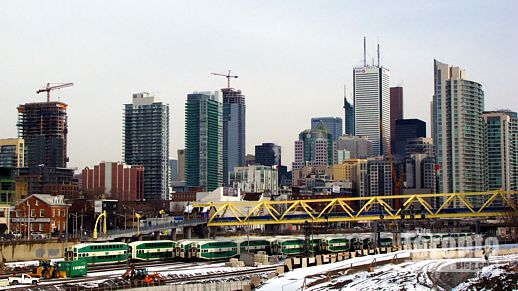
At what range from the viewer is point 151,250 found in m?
116

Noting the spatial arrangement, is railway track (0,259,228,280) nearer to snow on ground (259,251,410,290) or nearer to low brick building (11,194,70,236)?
snow on ground (259,251,410,290)

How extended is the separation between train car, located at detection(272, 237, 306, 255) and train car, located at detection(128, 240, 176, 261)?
17954mm

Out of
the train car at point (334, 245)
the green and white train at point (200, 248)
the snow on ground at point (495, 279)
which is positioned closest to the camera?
the snow on ground at point (495, 279)

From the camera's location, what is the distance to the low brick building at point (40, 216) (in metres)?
156

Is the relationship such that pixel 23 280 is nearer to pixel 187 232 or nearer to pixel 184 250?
pixel 184 250

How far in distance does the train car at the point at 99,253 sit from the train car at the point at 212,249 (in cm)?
1109

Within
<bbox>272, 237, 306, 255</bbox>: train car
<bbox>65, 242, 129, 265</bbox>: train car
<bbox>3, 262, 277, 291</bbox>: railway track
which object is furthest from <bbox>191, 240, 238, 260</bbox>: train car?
<bbox>3, 262, 277, 291</bbox>: railway track

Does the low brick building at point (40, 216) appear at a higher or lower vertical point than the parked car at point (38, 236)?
higher

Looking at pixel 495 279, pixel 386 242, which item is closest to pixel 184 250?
pixel 386 242

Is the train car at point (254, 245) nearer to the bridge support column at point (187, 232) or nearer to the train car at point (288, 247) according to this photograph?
the train car at point (288, 247)

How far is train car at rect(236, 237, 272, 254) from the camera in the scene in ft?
406

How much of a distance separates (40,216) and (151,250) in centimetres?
4991

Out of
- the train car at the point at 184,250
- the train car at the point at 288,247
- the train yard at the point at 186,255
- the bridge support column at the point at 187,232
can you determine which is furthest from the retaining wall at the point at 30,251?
the bridge support column at the point at 187,232

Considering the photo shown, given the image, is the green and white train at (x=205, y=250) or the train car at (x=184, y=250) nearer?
the green and white train at (x=205, y=250)
